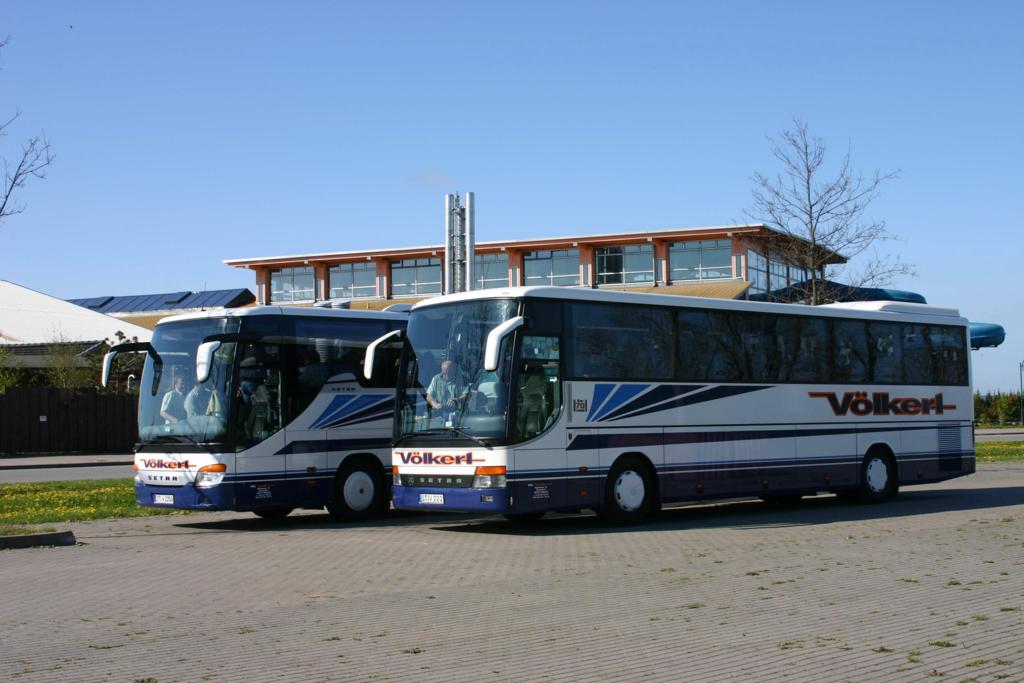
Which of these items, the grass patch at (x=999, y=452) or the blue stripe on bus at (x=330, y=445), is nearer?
the blue stripe on bus at (x=330, y=445)

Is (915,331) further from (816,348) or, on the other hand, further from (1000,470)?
(1000,470)

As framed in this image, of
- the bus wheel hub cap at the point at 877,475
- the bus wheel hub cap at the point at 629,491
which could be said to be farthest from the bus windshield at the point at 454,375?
the bus wheel hub cap at the point at 877,475

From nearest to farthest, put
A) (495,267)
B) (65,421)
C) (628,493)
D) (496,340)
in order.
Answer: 1. (496,340)
2. (628,493)
3. (65,421)
4. (495,267)

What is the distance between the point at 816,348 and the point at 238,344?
31.5 ft

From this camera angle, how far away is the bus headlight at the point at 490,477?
15578mm

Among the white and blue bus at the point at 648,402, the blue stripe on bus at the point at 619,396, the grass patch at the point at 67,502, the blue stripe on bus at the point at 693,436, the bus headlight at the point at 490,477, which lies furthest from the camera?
the grass patch at the point at 67,502

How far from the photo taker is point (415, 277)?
256 feet

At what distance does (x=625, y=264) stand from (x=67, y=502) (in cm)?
5291

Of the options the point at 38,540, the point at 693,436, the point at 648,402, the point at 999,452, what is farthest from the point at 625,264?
the point at 38,540

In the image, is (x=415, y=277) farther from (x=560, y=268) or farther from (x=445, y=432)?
(x=445, y=432)

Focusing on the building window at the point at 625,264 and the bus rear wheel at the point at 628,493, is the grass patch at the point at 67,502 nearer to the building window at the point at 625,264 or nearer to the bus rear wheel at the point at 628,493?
the bus rear wheel at the point at 628,493

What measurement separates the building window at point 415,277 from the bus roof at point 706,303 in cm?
5555

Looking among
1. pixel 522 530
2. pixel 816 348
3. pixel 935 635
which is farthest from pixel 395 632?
pixel 816 348

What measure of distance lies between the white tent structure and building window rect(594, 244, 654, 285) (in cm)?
2685
